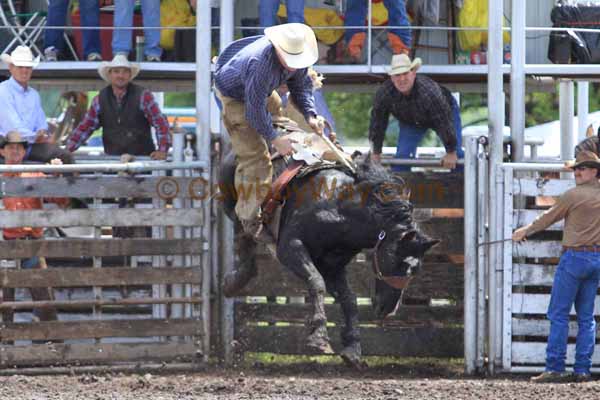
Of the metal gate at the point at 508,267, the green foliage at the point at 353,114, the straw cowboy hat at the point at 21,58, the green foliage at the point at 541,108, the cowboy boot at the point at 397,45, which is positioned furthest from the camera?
the green foliage at the point at 541,108

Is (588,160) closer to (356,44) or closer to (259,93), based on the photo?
(259,93)

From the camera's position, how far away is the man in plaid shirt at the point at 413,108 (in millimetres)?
10359

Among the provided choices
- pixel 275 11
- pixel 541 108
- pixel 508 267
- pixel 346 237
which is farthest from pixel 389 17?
pixel 541 108

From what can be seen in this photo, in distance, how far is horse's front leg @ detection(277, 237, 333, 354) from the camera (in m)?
8.77

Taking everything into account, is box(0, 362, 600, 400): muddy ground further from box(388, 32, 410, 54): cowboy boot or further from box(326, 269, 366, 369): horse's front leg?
box(388, 32, 410, 54): cowboy boot

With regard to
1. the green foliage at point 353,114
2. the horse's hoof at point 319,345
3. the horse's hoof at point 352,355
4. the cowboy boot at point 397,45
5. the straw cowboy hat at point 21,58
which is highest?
the green foliage at point 353,114

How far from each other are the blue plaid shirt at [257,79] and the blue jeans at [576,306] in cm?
230

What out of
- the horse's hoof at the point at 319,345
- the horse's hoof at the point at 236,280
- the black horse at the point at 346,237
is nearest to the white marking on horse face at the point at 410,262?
the black horse at the point at 346,237

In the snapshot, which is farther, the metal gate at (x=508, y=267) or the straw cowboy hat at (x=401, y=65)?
the straw cowboy hat at (x=401, y=65)

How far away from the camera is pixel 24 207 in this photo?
33.2 feet

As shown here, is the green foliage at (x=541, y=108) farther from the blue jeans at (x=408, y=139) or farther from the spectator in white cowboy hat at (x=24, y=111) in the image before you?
the spectator in white cowboy hat at (x=24, y=111)

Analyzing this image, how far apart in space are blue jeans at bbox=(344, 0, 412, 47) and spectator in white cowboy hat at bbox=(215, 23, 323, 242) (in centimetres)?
199

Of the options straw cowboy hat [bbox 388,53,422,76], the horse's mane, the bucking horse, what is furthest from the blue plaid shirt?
straw cowboy hat [bbox 388,53,422,76]

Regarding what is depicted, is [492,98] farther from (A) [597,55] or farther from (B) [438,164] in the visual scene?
(A) [597,55]
